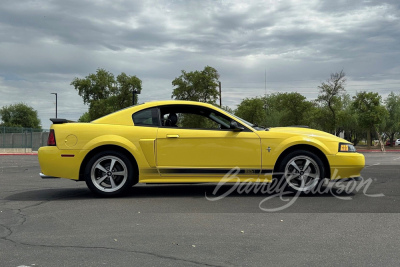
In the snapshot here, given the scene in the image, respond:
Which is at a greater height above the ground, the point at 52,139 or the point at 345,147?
the point at 52,139

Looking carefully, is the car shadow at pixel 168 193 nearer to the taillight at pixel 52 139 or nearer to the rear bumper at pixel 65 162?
the rear bumper at pixel 65 162

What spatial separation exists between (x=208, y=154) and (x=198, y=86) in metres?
46.5

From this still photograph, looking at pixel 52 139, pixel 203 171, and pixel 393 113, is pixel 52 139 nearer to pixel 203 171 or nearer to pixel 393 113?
pixel 203 171

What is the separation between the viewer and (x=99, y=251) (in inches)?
162

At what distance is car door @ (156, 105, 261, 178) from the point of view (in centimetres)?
719

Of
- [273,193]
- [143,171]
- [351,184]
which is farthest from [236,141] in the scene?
[351,184]

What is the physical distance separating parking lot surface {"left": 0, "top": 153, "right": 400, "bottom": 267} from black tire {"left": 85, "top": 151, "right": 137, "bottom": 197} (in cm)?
19

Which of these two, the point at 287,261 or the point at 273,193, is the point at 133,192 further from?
the point at 287,261

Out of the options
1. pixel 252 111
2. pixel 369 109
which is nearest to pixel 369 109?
pixel 369 109

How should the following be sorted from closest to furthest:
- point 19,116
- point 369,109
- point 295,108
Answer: point 369,109
point 295,108
point 19,116

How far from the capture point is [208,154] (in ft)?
23.6

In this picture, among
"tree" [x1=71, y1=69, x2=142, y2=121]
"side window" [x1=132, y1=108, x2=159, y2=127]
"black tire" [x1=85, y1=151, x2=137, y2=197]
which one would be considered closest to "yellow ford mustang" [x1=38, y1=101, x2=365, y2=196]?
"black tire" [x1=85, y1=151, x2=137, y2=197]

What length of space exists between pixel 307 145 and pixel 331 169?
0.54 metres
